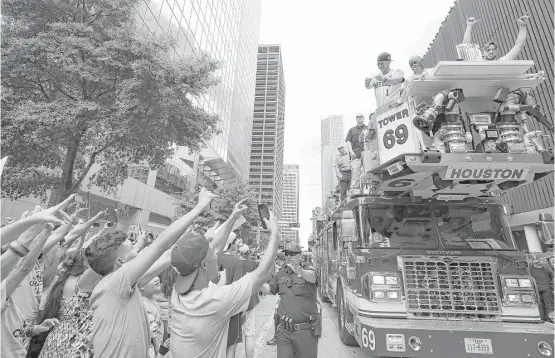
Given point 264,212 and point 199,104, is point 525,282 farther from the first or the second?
point 199,104

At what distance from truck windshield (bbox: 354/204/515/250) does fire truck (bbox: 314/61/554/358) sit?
0.02m

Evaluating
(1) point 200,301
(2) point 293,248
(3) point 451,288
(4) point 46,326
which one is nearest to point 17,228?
(1) point 200,301

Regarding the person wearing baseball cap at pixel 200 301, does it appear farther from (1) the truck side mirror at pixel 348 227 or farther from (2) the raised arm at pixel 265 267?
(1) the truck side mirror at pixel 348 227

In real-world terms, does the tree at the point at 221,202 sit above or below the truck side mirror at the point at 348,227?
above

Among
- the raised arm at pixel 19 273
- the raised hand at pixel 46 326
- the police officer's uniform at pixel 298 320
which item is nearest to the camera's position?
the raised arm at pixel 19 273

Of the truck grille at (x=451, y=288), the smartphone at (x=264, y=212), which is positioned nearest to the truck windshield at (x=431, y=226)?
the truck grille at (x=451, y=288)

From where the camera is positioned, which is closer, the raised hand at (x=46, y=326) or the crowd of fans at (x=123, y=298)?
the crowd of fans at (x=123, y=298)

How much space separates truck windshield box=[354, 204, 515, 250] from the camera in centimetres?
472

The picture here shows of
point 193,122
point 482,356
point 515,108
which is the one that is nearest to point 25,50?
point 193,122

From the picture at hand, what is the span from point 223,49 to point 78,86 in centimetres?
2999

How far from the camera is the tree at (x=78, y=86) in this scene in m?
7.86

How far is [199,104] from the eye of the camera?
88.4 ft

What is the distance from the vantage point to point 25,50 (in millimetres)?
7828

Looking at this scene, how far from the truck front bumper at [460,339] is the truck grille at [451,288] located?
163 mm
